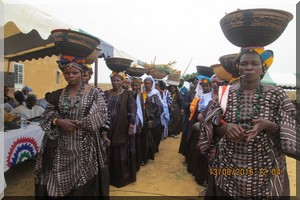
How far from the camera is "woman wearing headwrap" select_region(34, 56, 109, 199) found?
9.14 ft

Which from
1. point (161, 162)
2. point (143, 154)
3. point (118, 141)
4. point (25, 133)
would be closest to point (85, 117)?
point (118, 141)

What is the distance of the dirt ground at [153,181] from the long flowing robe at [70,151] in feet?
4.77

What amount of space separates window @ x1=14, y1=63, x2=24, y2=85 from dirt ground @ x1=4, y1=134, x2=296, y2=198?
8356 mm

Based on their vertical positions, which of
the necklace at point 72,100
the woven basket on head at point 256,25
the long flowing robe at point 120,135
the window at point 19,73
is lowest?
the long flowing robe at point 120,135

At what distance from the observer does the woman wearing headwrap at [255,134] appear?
1.97m

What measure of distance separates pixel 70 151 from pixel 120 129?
1552 mm

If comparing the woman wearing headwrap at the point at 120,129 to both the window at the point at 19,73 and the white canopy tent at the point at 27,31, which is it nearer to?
the white canopy tent at the point at 27,31

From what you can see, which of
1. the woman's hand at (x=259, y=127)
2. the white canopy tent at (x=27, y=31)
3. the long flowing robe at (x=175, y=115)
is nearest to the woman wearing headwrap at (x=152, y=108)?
the white canopy tent at (x=27, y=31)

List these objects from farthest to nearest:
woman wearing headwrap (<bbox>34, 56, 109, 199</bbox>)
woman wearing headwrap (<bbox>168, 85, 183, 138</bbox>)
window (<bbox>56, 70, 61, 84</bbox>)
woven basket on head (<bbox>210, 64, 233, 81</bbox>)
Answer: window (<bbox>56, 70, 61, 84</bbox>) → woman wearing headwrap (<bbox>168, 85, 183, 138</bbox>) → woven basket on head (<bbox>210, 64, 233, 81</bbox>) → woman wearing headwrap (<bbox>34, 56, 109, 199</bbox>)

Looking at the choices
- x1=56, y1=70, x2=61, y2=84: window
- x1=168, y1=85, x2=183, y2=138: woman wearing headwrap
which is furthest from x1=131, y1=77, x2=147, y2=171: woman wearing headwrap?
x1=56, y1=70, x2=61, y2=84: window

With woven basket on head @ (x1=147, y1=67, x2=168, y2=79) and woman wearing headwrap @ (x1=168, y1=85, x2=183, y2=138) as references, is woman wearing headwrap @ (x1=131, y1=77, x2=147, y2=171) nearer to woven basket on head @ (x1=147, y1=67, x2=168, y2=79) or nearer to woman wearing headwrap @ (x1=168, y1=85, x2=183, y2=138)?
woven basket on head @ (x1=147, y1=67, x2=168, y2=79)

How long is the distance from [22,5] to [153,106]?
11.7 ft

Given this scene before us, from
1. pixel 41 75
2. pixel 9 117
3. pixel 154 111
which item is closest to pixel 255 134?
pixel 9 117

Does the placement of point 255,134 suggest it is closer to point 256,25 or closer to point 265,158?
point 265,158
